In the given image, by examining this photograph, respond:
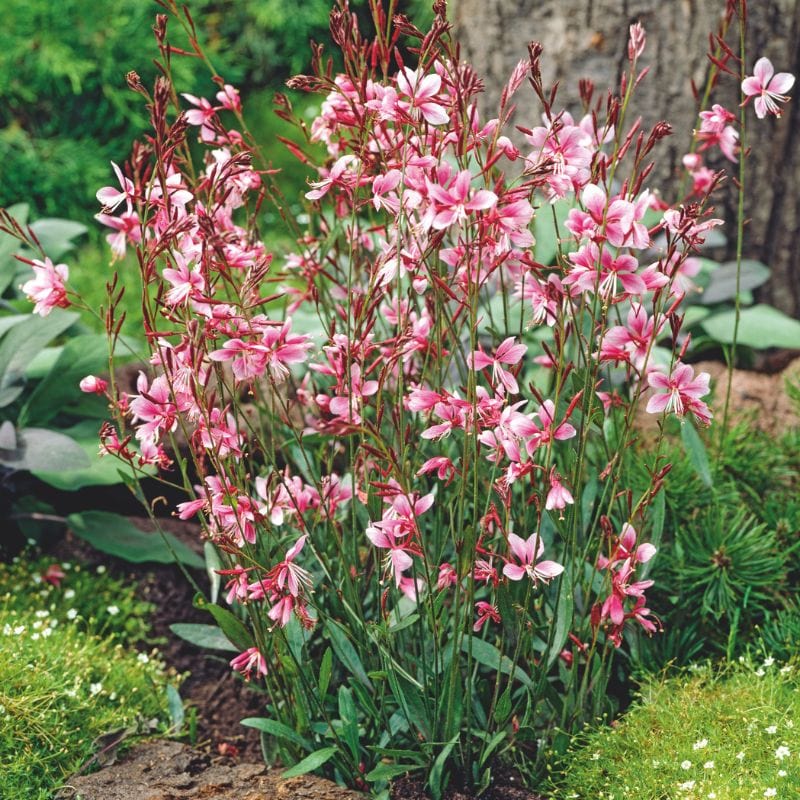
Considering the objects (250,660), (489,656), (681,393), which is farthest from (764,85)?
(250,660)

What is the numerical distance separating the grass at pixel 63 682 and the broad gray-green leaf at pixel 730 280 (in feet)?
7.26

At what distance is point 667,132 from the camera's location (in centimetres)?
162

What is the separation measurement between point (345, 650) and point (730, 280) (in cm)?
227

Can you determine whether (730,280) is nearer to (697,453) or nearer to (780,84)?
(697,453)

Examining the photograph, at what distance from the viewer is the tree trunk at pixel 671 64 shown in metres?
3.57

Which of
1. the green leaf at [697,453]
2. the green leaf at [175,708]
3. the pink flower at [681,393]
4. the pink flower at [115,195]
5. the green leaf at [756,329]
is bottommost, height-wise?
the green leaf at [175,708]

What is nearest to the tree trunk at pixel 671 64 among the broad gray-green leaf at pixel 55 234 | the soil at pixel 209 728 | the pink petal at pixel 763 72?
the soil at pixel 209 728

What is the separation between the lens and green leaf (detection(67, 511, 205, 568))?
280 centimetres

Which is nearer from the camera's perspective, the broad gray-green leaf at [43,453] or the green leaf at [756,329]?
the broad gray-green leaf at [43,453]

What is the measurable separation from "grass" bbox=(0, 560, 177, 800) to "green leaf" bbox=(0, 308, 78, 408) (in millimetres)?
533

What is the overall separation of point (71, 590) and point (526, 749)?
136 cm

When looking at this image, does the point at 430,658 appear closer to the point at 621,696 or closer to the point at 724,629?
the point at 621,696

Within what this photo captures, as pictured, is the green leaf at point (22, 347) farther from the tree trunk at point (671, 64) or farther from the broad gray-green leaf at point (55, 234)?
the tree trunk at point (671, 64)

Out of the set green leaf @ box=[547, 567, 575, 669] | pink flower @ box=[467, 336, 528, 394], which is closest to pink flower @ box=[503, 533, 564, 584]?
green leaf @ box=[547, 567, 575, 669]
